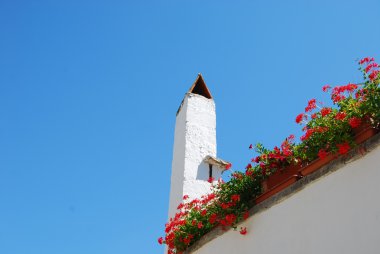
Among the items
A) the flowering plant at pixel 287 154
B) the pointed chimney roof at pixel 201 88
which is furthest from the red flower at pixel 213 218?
the pointed chimney roof at pixel 201 88

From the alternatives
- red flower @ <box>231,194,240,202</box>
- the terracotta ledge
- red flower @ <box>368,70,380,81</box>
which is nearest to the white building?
the terracotta ledge

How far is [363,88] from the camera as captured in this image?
4.12m

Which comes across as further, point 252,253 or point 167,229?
point 167,229

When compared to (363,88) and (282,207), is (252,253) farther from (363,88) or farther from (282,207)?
(363,88)

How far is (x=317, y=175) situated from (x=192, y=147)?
14.2 ft

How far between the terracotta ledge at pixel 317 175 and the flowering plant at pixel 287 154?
8 cm

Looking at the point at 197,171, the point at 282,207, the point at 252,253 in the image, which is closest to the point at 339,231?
the point at 282,207

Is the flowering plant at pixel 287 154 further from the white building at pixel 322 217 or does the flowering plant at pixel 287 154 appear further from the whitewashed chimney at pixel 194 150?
the whitewashed chimney at pixel 194 150

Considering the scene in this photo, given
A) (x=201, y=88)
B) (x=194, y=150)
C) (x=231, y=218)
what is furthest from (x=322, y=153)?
(x=201, y=88)

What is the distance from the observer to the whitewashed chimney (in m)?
7.98

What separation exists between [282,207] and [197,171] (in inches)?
141

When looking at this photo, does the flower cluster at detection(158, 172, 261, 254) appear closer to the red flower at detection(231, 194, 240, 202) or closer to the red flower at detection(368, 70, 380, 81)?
the red flower at detection(231, 194, 240, 202)

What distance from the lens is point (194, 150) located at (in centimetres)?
843

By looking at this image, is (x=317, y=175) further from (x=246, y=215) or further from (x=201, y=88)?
(x=201, y=88)
